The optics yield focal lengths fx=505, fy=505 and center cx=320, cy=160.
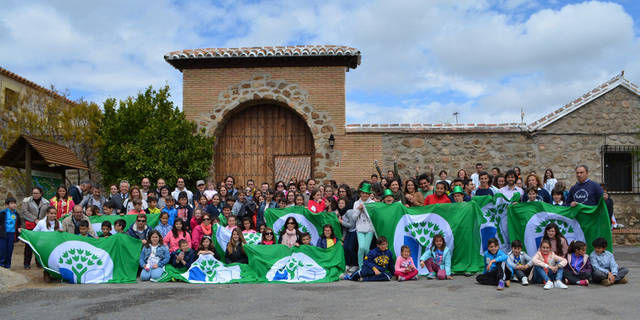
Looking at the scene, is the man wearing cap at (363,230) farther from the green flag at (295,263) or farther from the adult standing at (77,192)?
the adult standing at (77,192)

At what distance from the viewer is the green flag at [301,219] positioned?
31.6 feet

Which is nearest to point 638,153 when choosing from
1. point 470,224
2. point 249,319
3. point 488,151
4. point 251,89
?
point 488,151

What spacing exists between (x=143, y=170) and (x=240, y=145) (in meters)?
3.07

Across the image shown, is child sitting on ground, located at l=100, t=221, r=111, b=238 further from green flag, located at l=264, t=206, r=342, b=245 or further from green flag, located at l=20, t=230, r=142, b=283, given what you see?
green flag, located at l=264, t=206, r=342, b=245

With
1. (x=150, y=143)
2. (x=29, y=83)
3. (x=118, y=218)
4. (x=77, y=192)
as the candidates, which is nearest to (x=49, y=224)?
(x=118, y=218)

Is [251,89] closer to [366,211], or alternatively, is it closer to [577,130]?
[366,211]

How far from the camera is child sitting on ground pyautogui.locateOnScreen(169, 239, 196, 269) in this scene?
8.67m

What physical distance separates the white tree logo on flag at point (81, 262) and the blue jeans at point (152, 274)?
0.52 meters

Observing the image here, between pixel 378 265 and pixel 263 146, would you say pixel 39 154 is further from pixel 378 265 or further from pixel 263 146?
pixel 378 265

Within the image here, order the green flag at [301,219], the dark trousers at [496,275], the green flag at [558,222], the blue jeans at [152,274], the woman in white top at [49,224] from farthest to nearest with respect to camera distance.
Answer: the green flag at [301,219], the woman in white top at [49,224], the blue jeans at [152,274], the green flag at [558,222], the dark trousers at [496,275]

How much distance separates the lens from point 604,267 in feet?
25.0

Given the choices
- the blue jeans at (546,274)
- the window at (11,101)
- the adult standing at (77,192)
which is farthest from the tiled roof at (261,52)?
the blue jeans at (546,274)

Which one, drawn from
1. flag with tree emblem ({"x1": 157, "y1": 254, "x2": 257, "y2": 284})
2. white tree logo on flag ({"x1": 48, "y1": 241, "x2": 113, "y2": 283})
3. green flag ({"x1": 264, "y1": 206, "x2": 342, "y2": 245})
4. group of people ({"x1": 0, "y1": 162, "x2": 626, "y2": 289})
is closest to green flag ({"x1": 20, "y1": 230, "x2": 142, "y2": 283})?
white tree logo on flag ({"x1": 48, "y1": 241, "x2": 113, "y2": 283})

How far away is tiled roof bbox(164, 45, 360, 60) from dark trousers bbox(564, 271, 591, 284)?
851 centimetres
